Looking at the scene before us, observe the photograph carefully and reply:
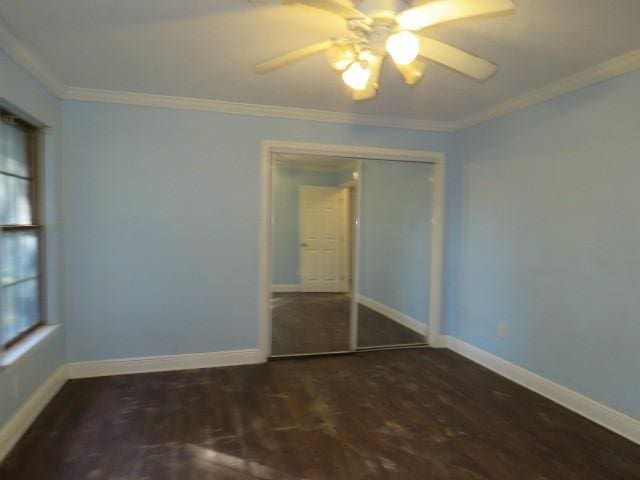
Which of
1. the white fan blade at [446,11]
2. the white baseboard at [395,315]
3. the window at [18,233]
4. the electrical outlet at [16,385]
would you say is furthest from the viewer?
the white baseboard at [395,315]

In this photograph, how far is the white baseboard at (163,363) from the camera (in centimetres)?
335

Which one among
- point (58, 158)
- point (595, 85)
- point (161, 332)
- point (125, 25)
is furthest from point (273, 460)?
point (595, 85)

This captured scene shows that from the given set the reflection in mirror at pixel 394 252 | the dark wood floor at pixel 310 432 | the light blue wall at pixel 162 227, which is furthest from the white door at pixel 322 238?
the dark wood floor at pixel 310 432

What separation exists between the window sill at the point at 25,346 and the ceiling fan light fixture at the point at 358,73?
252 cm

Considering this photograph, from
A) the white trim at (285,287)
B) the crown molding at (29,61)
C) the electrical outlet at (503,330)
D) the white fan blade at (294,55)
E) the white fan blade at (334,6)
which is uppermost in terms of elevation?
the crown molding at (29,61)

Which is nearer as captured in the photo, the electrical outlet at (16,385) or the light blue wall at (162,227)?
the electrical outlet at (16,385)

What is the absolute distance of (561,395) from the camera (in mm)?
2984

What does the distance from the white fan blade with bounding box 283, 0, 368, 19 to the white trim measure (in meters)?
3.36

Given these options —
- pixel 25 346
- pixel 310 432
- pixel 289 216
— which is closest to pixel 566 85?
pixel 289 216

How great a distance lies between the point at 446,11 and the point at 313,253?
135 inches

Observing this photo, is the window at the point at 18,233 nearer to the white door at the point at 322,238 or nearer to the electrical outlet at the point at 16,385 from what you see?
the electrical outlet at the point at 16,385

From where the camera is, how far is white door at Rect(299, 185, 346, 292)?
4645 mm

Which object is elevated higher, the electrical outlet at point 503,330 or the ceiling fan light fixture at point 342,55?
the ceiling fan light fixture at point 342,55

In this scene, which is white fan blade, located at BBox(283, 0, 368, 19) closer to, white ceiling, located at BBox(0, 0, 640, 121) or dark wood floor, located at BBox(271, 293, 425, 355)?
white ceiling, located at BBox(0, 0, 640, 121)
